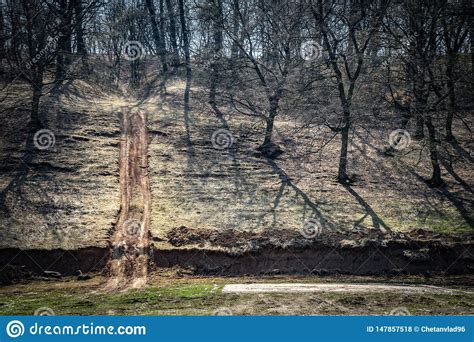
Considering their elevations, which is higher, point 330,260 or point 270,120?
point 270,120

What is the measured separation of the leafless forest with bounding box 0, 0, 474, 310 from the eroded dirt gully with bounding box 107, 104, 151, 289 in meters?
0.09

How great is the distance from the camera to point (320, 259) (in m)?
21.2

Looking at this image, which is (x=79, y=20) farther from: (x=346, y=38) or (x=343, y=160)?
(x=343, y=160)

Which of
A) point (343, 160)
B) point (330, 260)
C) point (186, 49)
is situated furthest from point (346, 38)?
point (186, 49)

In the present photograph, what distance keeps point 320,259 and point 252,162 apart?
9.46m

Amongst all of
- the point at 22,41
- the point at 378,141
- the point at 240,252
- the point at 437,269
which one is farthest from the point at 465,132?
the point at 22,41

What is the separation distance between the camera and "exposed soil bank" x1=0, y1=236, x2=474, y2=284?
67.9ft

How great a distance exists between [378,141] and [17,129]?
73.7ft

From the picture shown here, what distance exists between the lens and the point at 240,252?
21266 mm

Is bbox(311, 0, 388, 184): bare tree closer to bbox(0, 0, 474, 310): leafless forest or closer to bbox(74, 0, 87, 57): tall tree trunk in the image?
bbox(0, 0, 474, 310): leafless forest

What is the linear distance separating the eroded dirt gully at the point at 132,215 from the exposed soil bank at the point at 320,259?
25.5 inches

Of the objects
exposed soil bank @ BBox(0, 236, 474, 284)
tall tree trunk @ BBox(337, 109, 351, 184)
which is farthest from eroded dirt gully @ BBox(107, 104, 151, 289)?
tall tree trunk @ BBox(337, 109, 351, 184)

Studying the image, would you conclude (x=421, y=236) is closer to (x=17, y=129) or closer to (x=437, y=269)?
(x=437, y=269)

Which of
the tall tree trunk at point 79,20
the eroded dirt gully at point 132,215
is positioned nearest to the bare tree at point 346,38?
the eroded dirt gully at point 132,215
